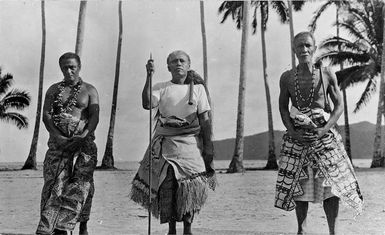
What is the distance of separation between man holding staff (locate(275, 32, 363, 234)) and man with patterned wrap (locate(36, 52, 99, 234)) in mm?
1617

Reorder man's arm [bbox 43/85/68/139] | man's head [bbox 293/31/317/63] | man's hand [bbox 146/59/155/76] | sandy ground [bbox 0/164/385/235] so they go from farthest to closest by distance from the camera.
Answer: sandy ground [bbox 0/164/385/235]
man's arm [bbox 43/85/68/139]
man's head [bbox 293/31/317/63]
man's hand [bbox 146/59/155/76]

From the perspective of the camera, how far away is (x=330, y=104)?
461 centimetres

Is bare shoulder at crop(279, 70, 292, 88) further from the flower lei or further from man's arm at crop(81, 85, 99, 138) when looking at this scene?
the flower lei

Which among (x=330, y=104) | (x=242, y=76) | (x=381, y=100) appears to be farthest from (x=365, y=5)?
(x=330, y=104)

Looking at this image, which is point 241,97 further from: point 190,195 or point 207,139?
point 190,195

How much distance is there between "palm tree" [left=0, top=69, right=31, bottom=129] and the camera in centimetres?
2425

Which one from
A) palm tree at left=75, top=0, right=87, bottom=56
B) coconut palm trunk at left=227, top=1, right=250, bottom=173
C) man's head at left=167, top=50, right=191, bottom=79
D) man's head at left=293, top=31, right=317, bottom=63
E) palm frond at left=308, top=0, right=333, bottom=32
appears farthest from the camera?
palm frond at left=308, top=0, right=333, bottom=32

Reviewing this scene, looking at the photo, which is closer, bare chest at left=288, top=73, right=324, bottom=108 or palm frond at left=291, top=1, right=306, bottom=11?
bare chest at left=288, top=73, right=324, bottom=108

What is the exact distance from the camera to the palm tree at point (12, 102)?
24.2 metres

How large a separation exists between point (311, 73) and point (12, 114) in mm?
21754

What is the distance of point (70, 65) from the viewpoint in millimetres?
4805

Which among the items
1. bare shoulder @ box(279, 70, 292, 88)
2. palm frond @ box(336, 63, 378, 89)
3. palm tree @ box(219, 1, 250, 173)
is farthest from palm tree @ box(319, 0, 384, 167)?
bare shoulder @ box(279, 70, 292, 88)

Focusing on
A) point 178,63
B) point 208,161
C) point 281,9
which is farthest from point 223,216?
point 281,9

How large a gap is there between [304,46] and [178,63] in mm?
1014
